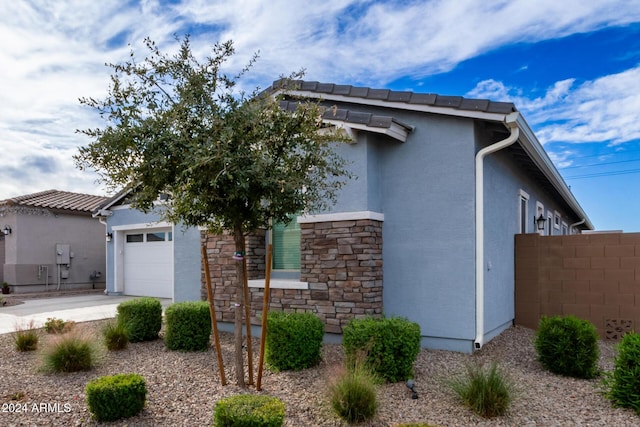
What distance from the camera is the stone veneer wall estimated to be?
7008mm

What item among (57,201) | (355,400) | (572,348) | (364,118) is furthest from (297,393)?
(57,201)

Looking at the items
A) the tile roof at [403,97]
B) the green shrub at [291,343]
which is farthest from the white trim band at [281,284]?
the tile roof at [403,97]

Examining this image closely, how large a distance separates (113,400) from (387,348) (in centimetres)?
293

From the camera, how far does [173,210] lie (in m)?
5.49

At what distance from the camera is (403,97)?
24.1 feet

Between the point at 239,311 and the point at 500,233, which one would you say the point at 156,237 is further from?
the point at 500,233

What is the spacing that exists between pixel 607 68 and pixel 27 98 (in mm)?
13499

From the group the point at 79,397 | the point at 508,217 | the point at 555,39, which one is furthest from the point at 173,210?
the point at 555,39

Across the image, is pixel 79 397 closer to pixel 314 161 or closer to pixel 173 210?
pixel 173 210

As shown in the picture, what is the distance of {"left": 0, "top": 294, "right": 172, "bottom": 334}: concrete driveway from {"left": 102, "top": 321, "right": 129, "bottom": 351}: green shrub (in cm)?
245

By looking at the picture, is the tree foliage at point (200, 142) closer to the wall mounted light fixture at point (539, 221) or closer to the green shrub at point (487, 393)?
the green shrub at point (487, 393)

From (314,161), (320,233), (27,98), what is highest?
(27,98)

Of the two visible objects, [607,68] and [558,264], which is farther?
[607,68]

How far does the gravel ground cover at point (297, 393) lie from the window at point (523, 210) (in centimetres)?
370
